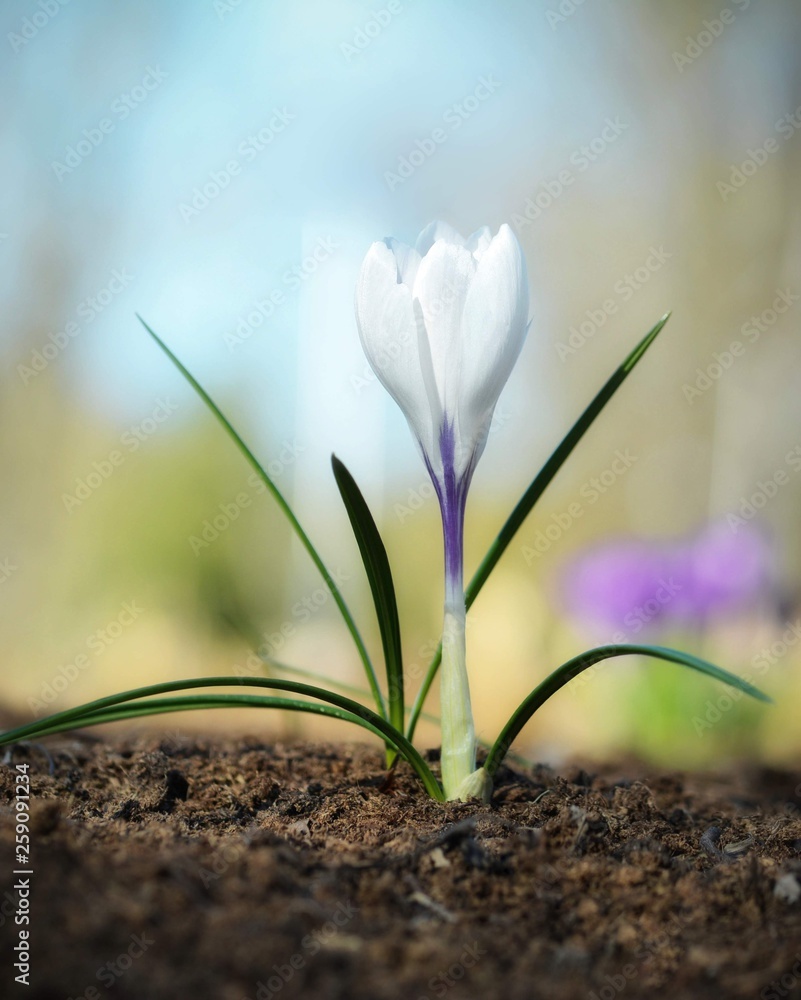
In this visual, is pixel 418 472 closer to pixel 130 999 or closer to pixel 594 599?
pixel 594 599

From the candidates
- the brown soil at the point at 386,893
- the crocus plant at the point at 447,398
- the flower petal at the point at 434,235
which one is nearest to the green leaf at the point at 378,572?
the crocus plant at the point at 447,398

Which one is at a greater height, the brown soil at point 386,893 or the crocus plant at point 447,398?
the crocus plant at point 447,398

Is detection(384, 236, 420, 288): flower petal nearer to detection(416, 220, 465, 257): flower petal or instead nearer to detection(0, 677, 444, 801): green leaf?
detection(416, 220, 465, 257): flower petal

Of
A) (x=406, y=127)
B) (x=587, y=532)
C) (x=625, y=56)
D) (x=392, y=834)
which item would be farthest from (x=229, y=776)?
(x=625, y=56)

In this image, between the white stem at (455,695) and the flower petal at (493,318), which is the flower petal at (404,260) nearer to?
the flower petal at (493,318)

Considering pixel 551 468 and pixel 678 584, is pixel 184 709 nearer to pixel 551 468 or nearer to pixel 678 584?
pixel 551 468

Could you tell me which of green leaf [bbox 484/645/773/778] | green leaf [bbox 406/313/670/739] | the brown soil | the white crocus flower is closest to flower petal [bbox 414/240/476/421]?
the white crocus flower

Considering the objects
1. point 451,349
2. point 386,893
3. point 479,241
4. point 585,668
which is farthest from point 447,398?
point 386,893
